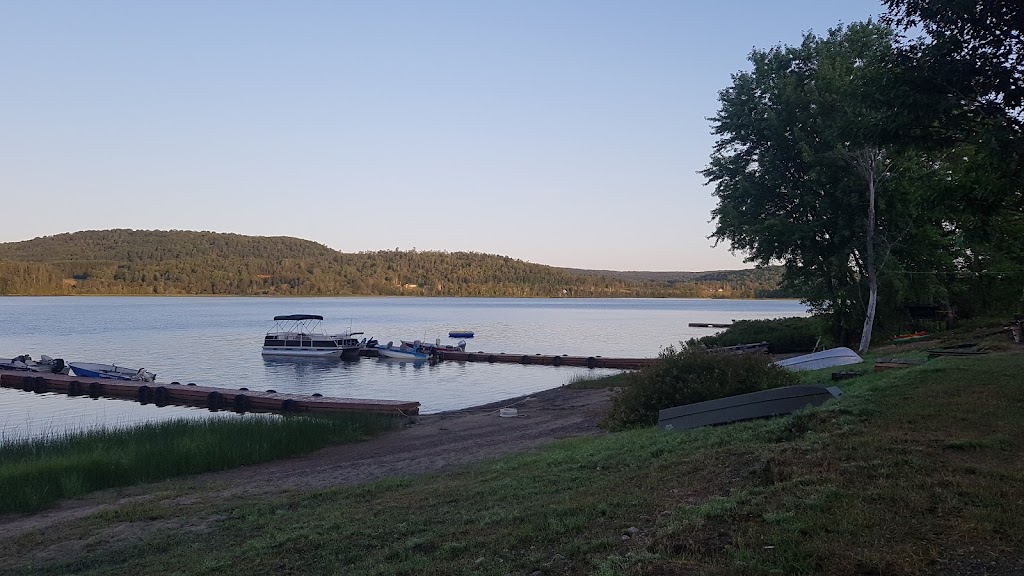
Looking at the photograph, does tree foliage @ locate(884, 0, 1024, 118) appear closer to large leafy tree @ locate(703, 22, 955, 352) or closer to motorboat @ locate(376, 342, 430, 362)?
large leafy tree @ locate(703, 22, 955, 352)

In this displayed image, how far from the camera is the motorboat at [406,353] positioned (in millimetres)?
54375

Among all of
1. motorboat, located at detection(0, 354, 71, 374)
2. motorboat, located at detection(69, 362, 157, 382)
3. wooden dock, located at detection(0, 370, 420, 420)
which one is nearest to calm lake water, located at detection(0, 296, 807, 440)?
wooden dock, located at detection(0, 370, 420, 420)

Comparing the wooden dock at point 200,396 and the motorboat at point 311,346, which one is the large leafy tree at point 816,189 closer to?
the wooden dock at point 200,396

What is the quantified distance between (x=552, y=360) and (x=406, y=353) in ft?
38.5

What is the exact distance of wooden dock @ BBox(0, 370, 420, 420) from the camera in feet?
88.0

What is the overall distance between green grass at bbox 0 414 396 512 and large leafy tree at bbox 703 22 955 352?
17.0 metres

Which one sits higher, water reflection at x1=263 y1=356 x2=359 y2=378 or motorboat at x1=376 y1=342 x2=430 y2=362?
motorboat at x1=376 y1=342 x2=430 y2=362

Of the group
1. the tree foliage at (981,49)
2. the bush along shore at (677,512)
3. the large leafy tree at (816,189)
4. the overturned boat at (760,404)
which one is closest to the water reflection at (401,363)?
the large leafy tree at (816,189)

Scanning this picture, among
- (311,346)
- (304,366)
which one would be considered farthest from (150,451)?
(311,346)

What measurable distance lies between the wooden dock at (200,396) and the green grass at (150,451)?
13.6 feet

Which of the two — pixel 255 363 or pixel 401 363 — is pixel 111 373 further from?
pixel 401 363

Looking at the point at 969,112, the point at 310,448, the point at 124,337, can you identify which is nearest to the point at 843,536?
the point at 969,112

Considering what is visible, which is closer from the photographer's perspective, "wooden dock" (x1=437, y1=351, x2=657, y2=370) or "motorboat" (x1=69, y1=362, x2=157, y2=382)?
"motorboat" (x1=69, y1=362, x2=157, y2=382)

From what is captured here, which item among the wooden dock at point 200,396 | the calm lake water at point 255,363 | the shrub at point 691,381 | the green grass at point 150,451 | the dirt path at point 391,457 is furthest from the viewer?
the calm lake water at point 255,363
